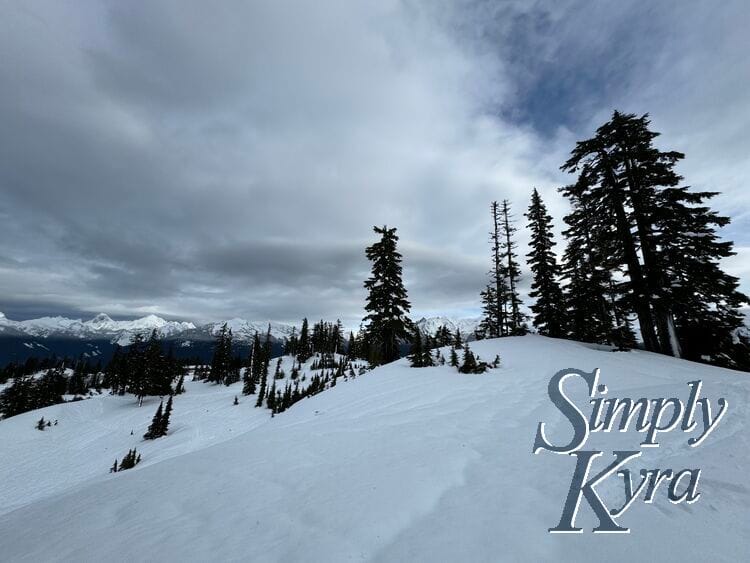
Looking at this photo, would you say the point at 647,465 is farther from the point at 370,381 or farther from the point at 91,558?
the point at 370,381

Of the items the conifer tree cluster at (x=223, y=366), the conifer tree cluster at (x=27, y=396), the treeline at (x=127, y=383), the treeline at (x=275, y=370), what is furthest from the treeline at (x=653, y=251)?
the conifer tree cluster at (x=27, y=396)

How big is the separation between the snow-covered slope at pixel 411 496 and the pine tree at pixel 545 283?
15.8m

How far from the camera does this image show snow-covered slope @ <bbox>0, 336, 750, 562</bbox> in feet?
9.02

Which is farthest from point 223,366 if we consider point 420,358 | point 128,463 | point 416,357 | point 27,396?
point 420,358

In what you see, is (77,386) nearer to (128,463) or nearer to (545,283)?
(128,463)

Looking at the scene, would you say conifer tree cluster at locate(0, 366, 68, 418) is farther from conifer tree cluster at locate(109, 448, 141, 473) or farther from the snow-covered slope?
the snow-covered slope

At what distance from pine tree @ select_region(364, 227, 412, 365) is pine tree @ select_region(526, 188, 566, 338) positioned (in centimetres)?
1095

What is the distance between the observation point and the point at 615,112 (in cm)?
1642

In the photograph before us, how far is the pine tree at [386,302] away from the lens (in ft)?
82.6

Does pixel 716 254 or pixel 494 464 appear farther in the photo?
pixel 716 254

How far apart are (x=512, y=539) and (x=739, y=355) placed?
20730 mm

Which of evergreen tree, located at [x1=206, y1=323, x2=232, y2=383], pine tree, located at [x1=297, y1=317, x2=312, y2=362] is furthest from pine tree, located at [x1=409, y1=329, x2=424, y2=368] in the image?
pine tree, located at [x1=297, y1=317, x2=312, y2=362]

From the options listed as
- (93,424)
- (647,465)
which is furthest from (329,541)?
(93,424)

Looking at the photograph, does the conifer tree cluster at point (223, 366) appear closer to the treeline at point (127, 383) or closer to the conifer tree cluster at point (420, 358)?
the treeline at point (127, 383)
